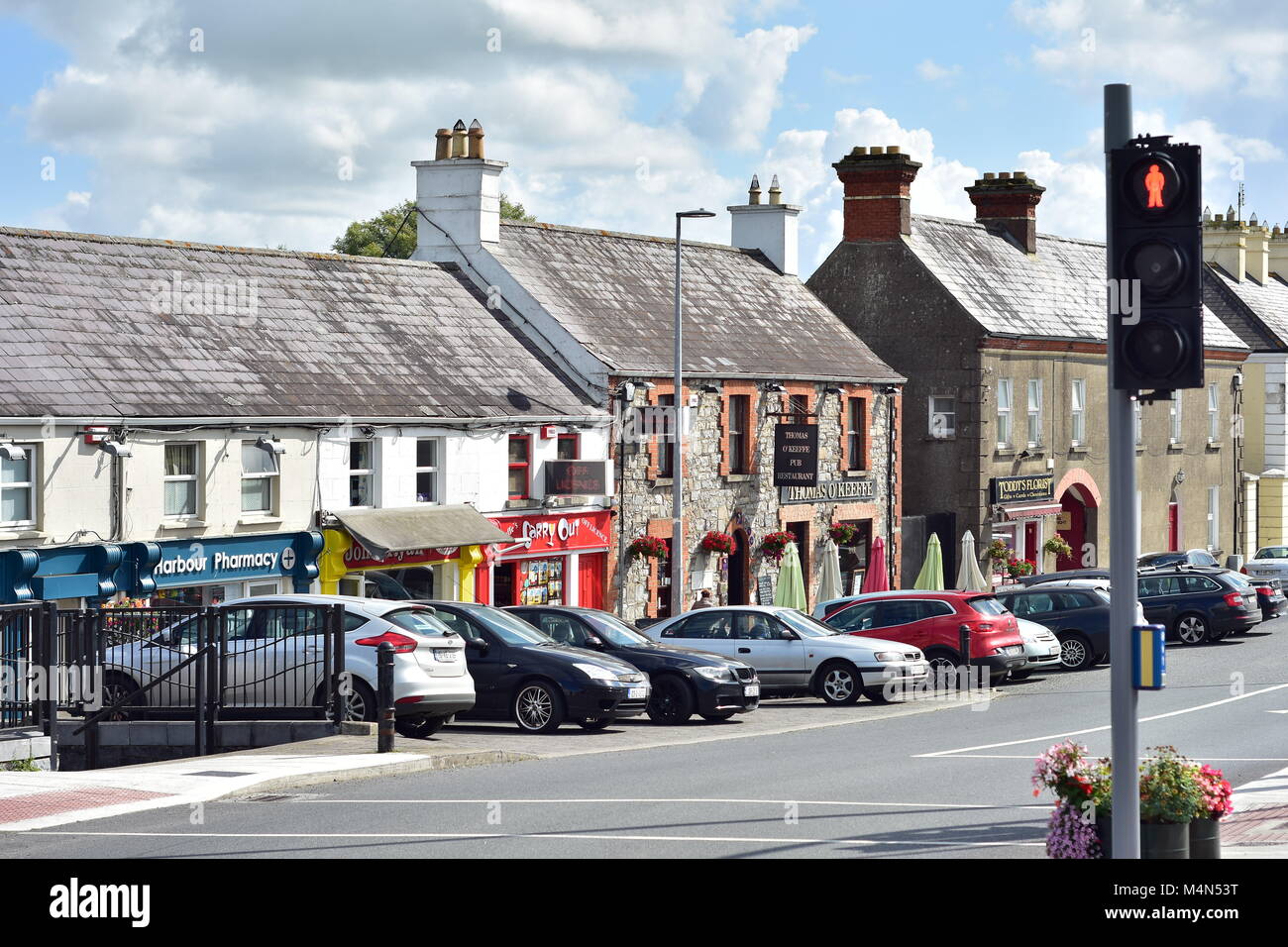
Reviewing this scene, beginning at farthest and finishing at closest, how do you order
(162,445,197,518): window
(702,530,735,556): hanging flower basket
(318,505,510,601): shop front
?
(702,530,735,556): hanging flower basket → (318,505,510,601): shop front → (162,445,197,518): window

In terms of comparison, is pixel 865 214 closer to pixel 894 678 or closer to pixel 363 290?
pixel 363 290

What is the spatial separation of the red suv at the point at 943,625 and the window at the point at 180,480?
10587 mm

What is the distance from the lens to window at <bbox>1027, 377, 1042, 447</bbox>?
49062mm

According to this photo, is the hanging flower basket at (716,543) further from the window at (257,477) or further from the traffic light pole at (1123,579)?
the traffic light pole at (1123,579)

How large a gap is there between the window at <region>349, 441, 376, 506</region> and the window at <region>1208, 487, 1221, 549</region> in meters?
37.1

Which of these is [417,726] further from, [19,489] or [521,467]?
[521,467]

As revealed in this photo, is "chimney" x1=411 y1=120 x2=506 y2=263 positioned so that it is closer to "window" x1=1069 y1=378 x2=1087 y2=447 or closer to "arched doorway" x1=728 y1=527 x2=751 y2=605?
"arched doorway" x1=728 y1=527 x2=751 y2=605

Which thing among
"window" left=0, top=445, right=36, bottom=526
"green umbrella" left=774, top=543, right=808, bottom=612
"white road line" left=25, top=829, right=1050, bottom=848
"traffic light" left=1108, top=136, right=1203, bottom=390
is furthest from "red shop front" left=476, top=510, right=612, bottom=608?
"traffic light" left=1108, top=136, right=1203, bottom=390

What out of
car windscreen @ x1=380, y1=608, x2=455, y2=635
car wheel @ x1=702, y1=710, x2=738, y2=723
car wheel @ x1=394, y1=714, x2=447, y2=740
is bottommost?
car wheel @ x1=702, y1=710, x2=738, y2=723

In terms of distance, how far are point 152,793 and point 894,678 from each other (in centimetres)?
1301

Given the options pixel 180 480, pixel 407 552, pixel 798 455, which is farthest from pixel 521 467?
pixel 180 480

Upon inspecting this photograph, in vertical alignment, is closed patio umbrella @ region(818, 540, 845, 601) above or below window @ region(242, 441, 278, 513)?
below

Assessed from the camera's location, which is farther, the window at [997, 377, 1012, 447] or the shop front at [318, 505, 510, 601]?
the window at [997, 377, 1012, 447]
